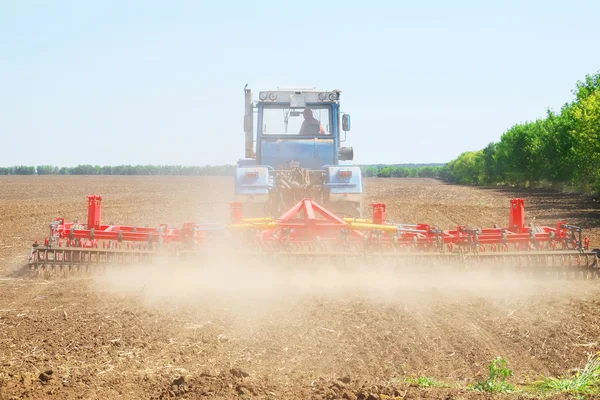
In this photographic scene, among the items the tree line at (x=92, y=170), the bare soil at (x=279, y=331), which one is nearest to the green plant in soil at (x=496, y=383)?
the bare soil at (x=279, y=331)

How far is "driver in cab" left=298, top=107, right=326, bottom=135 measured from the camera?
1274 centimetres

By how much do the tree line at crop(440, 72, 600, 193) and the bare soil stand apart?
2478cm

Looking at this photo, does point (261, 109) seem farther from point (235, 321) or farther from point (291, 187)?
point (235, 321)

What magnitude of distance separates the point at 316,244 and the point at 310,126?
11.9 ft

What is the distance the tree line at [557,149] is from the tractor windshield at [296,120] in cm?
2155

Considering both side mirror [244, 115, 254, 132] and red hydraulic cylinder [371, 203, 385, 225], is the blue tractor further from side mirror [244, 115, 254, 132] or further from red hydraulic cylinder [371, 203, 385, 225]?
red hydraulic cylinder [371, 203, 385, 225]

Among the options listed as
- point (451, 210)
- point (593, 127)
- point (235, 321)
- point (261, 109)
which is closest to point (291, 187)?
point (261, 109)

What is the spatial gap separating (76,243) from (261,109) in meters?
4.39

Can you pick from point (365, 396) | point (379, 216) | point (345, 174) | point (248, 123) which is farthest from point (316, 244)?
point (365, 396)

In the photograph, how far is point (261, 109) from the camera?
497 inches

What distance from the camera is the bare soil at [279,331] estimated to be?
199 inches

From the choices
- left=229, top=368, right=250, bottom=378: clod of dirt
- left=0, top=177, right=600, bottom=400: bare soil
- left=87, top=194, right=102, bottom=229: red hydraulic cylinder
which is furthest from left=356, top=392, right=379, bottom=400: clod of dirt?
left=87, top=194, right=102, bottom=229: red hydraulic cylinder

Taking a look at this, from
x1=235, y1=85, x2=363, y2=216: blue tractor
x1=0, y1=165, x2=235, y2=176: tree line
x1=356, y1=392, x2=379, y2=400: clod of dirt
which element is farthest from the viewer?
x1=0, y1=165, x2=235, y2=176: tree line

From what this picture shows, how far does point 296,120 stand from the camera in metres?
12.8
